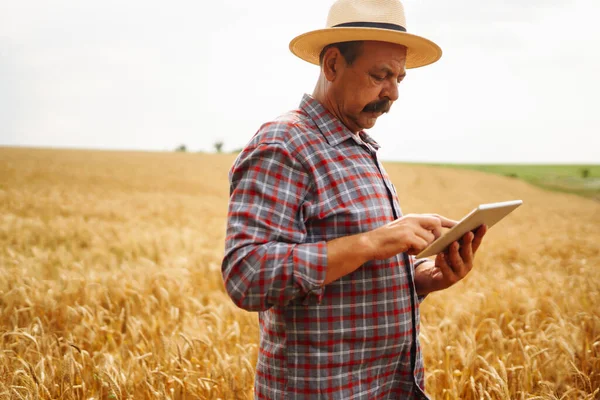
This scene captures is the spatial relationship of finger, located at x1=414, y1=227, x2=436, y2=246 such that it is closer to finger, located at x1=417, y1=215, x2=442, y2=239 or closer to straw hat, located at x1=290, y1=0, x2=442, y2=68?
finger, located at x1=417, y1=215, x2=442, y2=239

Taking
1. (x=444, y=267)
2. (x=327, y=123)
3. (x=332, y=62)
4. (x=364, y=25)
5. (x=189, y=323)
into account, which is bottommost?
(x=189, y=323)

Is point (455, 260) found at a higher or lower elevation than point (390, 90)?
lower

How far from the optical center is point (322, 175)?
5.11ft

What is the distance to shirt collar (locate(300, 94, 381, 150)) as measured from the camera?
65.9 inches

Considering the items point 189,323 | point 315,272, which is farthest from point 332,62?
point 189,323

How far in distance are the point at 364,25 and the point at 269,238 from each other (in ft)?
2.70

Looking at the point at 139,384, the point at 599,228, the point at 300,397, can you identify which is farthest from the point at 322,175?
the point at 599,228

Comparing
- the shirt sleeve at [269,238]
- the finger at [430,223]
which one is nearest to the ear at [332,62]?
the shirt sleeve at [269,238]

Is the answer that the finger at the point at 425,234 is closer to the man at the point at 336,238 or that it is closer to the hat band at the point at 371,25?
the man at the point at 336,238

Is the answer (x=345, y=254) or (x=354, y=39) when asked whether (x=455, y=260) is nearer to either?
(x=345, y=254)

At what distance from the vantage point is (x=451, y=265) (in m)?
1.77

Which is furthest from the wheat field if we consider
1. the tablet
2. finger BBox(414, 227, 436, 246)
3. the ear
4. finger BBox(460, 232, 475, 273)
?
the ear

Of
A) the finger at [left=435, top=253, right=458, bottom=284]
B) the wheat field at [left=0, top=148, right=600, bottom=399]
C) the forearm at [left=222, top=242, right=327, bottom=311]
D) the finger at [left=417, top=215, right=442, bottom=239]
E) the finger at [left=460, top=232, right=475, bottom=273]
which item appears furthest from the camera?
the wheat field at [left=0, top=148, right=600, bottom=399]

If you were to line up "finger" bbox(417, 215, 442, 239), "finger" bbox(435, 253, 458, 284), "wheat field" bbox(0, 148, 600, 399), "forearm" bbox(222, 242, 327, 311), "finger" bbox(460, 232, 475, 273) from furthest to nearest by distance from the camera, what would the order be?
"wheat field" bbox(0, 148, 600, 399) → "finger" bbox(435, 253, 458, 284) → "finger" bbox(460, 232, 475, 273) → "finger" bbox(417, 215, 442, 239) → "forearm" bbox(222, 242, 327, 311)
